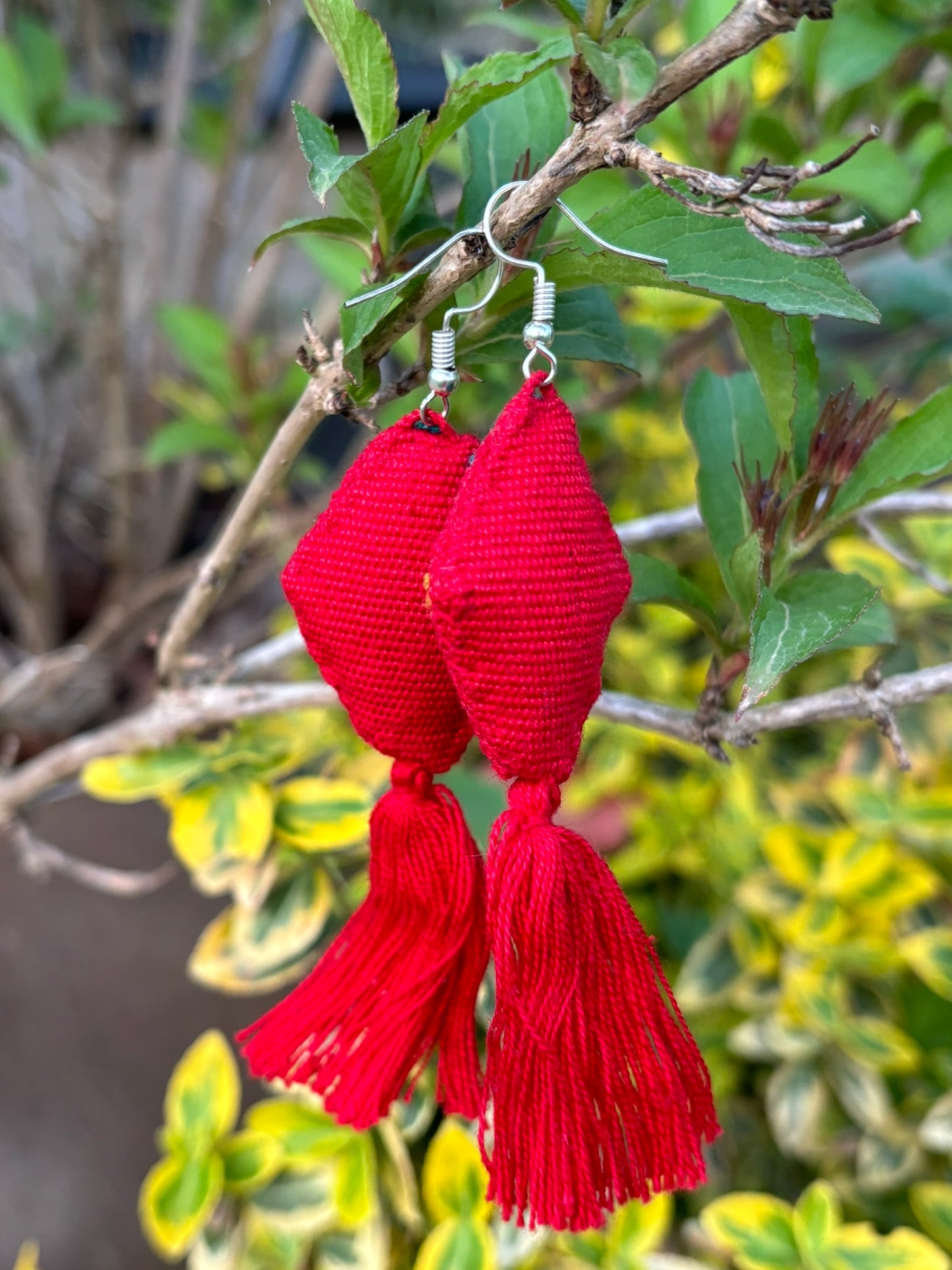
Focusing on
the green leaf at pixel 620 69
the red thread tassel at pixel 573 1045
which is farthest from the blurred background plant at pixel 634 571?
the red thread tassel at pixel 573 1045

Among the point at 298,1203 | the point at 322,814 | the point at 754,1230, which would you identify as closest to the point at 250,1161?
the point at 298,1203

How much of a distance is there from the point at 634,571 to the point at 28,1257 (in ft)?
2.23

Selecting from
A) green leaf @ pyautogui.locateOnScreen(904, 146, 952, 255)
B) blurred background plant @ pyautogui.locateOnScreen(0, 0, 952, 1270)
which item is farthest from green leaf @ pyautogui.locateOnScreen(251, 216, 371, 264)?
green leaf @ pyautogui.locateOnScreen(904, 146, 952, 255)

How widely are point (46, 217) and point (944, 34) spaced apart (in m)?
1.47

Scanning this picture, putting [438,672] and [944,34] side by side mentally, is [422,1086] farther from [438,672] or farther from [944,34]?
[944,34]

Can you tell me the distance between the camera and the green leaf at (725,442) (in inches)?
17.6

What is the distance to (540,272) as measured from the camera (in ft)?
1.10

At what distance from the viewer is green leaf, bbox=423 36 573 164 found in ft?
0.98

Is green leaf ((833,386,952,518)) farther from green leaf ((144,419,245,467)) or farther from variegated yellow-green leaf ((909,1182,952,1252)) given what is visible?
green leaf ((144,419,245,467))

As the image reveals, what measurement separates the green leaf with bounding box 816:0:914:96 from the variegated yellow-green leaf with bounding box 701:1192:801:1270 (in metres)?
0.79

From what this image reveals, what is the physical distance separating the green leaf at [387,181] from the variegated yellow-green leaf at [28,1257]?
74 centimetres

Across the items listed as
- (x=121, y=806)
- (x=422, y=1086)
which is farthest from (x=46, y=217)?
(x=422, y=1086)

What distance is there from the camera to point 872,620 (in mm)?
466

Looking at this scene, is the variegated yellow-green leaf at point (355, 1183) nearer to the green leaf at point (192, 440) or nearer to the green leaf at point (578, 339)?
the green leaf at point (578, 339)
